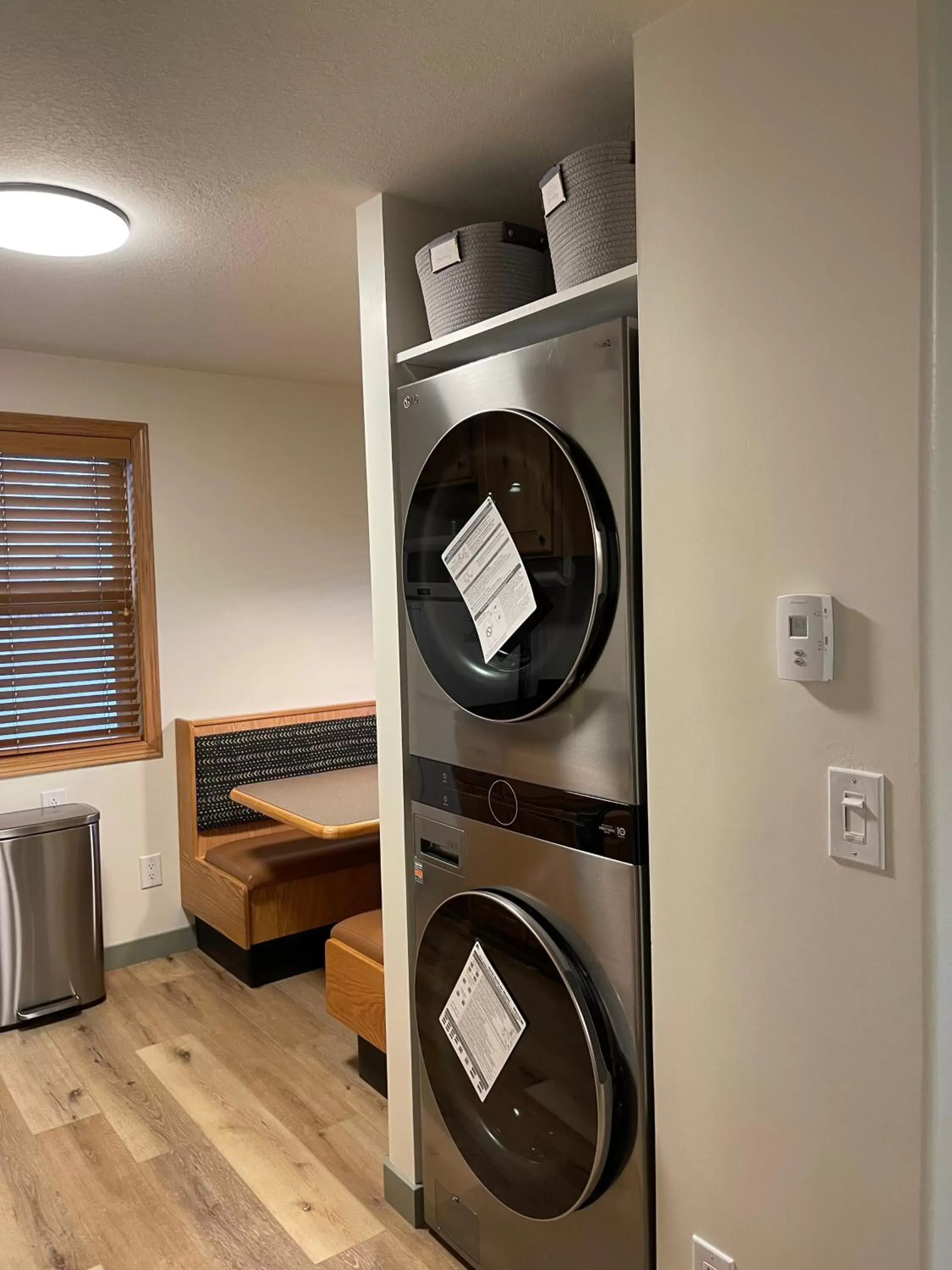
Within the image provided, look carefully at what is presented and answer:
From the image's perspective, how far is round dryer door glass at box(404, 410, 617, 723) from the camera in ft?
5.21

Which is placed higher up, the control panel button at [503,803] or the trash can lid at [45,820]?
the control panel button at [503,803]

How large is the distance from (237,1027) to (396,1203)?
1.17 metres

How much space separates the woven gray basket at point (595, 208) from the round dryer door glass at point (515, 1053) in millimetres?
1168

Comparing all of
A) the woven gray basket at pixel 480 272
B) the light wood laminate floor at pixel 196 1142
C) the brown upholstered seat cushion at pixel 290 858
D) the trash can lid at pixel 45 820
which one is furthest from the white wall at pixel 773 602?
the trash can lid at pixel 45 820

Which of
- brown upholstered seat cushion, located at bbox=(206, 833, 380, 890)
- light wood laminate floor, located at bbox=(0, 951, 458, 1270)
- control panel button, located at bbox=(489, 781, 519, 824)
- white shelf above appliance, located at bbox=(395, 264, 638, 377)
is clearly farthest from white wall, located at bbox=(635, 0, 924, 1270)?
brown upholstered seat cushion, located at bbox=(206, 833, 380, 890)

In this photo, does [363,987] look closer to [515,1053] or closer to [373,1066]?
[373,1066]

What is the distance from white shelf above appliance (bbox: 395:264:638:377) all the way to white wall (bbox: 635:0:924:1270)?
119 millimetres

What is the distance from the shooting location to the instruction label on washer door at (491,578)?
1732 millimetres

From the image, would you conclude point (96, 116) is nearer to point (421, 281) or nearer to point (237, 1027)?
point (421, 281)

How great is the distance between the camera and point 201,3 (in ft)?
4.62

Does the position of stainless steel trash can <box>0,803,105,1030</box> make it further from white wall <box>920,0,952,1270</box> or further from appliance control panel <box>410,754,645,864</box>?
white wall <box>920,0,952,1270</box>

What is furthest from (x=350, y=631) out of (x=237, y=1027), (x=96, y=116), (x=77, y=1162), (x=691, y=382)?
(x=691, y=382)

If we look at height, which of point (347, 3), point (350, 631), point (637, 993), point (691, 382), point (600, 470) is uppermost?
point (347, 3)

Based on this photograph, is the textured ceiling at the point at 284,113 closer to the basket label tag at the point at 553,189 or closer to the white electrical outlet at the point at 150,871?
the basket label tag at the point at 553,189
